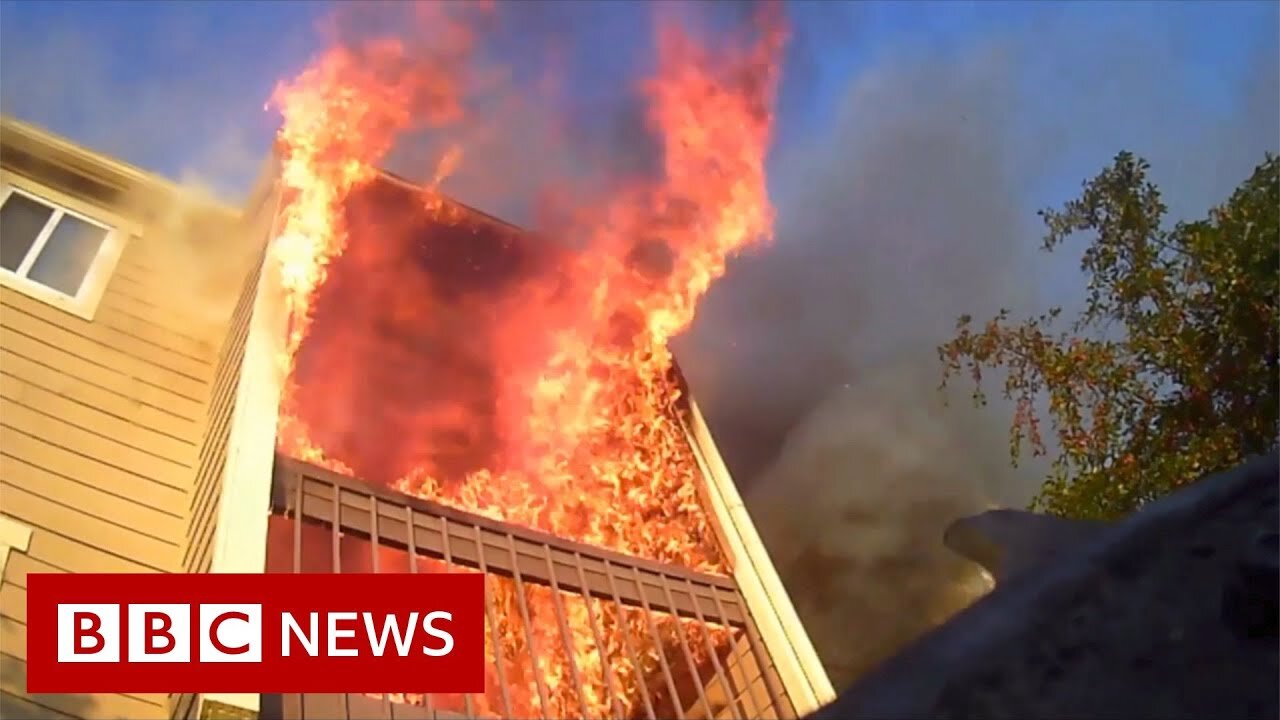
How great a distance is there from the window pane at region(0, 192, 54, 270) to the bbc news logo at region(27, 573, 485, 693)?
7.09 ft

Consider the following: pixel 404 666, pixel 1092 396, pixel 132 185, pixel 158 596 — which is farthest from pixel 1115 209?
pixel 132 185

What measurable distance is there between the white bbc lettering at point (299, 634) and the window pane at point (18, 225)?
9.98 feet

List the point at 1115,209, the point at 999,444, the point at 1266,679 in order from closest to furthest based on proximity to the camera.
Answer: the point at 1266,679 < the point at 1115,209 < the point at 999,444

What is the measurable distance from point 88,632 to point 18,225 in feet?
9.44

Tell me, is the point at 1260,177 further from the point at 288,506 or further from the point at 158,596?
the point at 158,596

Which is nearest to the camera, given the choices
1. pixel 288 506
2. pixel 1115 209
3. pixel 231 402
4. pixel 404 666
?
pixel 404 666

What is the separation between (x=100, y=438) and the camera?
16.7 feet

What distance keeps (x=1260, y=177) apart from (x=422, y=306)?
17.1ft

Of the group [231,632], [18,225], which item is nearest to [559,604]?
[231,632]

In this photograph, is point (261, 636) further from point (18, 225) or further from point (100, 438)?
point (18, 225)

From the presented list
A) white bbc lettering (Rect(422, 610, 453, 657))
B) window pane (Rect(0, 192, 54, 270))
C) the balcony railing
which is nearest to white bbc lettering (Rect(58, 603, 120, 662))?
the balcony railing

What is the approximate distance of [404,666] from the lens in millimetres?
4000

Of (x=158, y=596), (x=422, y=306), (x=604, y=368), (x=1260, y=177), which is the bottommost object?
(x=158, y=596)

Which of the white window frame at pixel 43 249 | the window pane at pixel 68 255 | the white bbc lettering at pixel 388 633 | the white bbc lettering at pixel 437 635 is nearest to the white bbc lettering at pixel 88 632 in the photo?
the white bbc lettering at pixel 388 633
